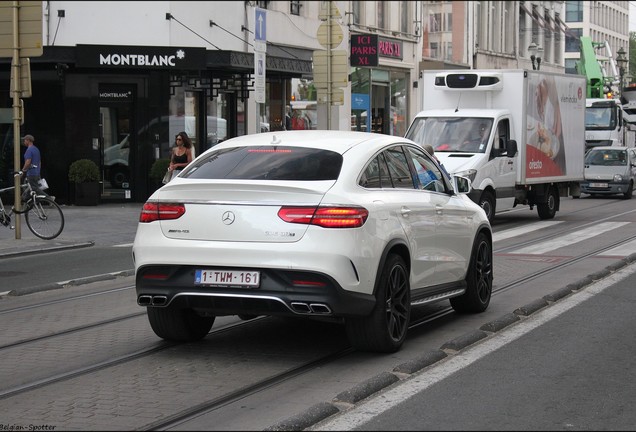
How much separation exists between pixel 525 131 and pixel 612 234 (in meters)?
3.40

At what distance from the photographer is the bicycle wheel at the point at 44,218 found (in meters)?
18.0

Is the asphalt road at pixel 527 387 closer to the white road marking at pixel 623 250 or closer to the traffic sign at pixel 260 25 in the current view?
the white road marking at pixel 623 250

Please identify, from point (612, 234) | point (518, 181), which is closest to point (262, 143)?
point (612, 234)

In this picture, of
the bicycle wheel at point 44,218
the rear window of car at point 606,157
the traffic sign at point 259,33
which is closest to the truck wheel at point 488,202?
the traffic sign at point 259,33

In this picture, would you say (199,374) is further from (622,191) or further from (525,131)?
(622,191)

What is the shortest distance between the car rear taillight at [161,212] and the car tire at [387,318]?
1499 mm

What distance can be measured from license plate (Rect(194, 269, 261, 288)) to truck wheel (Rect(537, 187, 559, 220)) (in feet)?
55.1

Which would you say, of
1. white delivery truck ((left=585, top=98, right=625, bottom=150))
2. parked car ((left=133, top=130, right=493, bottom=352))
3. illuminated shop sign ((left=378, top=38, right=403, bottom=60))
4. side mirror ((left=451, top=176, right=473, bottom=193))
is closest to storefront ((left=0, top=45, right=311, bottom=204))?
illuminated shop sign ((left=378, top=38, right=403, bottom=60))

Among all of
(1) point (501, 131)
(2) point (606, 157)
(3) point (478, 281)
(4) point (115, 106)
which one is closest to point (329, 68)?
(1) point (501, 131)

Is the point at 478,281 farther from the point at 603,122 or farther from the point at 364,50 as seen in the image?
the point at 603,122

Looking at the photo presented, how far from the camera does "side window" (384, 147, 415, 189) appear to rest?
873 centimetres

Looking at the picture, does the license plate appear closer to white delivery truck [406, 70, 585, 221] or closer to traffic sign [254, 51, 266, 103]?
white delivery truck [406, 70, 585, 221]

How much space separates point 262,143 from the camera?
8.49 m

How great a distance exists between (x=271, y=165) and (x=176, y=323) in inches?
59.6
